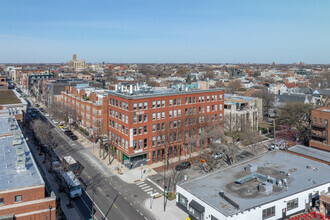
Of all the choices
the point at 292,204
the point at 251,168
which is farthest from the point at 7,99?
the point at 292,204

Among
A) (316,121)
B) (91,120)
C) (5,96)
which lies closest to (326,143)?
(316,121)

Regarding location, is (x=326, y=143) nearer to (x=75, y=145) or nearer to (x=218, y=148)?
(x=218, y=148)

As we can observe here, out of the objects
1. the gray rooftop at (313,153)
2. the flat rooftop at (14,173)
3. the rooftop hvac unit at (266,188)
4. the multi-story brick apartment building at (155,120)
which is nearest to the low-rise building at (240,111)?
the multi-story brick apartment building at (155,120)

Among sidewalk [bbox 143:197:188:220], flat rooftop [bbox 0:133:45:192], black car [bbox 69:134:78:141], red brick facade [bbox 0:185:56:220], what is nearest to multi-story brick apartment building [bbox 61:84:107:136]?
black car [bbox 69:134:78:141]

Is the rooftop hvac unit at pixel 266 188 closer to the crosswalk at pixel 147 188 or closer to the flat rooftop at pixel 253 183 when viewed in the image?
the flat rooftop at pixel 253 183

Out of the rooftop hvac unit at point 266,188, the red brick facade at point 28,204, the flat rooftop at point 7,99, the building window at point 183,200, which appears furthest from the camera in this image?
the flat rooftop at point 7,99

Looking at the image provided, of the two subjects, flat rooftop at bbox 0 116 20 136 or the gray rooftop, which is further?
flat rooftop at bbox 0 116 20 136

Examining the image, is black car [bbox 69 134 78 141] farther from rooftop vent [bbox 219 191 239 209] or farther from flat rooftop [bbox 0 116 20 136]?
rooftop vent [bbox 219 191 239 209]
